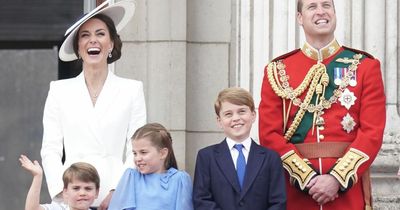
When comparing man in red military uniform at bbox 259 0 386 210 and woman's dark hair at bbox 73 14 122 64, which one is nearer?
man in red military uniform at bbox 259 0 386 210

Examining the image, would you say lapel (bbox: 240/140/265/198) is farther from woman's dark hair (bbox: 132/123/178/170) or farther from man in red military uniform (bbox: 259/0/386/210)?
woman's dark hair (bbox: 132/123/178/170)

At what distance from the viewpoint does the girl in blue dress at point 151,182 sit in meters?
6.71

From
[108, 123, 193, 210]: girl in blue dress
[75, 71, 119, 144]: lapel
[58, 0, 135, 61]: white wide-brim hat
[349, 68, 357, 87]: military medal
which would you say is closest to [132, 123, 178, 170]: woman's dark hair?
[108, 123, 193, 210]: girl in blue dress

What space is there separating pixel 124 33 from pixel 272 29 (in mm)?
948

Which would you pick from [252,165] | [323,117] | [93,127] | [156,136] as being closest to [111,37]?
[93,127]

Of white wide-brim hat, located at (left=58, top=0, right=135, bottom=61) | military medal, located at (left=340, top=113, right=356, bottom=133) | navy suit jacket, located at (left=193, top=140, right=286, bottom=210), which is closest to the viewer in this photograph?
navy suit jacket, located at (left=193, top=140, right=286, bottom=210)

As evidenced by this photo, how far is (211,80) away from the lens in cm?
891

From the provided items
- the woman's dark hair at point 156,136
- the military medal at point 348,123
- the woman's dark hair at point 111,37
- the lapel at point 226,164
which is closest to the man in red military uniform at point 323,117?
the military medal at point 348,123

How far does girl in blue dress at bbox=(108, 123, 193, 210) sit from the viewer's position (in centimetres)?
671

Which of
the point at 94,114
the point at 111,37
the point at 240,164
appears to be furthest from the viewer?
the point at 111,37

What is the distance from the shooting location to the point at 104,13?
7062 millimetres

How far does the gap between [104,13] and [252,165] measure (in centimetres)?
111

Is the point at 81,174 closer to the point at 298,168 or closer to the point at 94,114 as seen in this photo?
the point at 94,114

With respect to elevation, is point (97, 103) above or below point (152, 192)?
above
